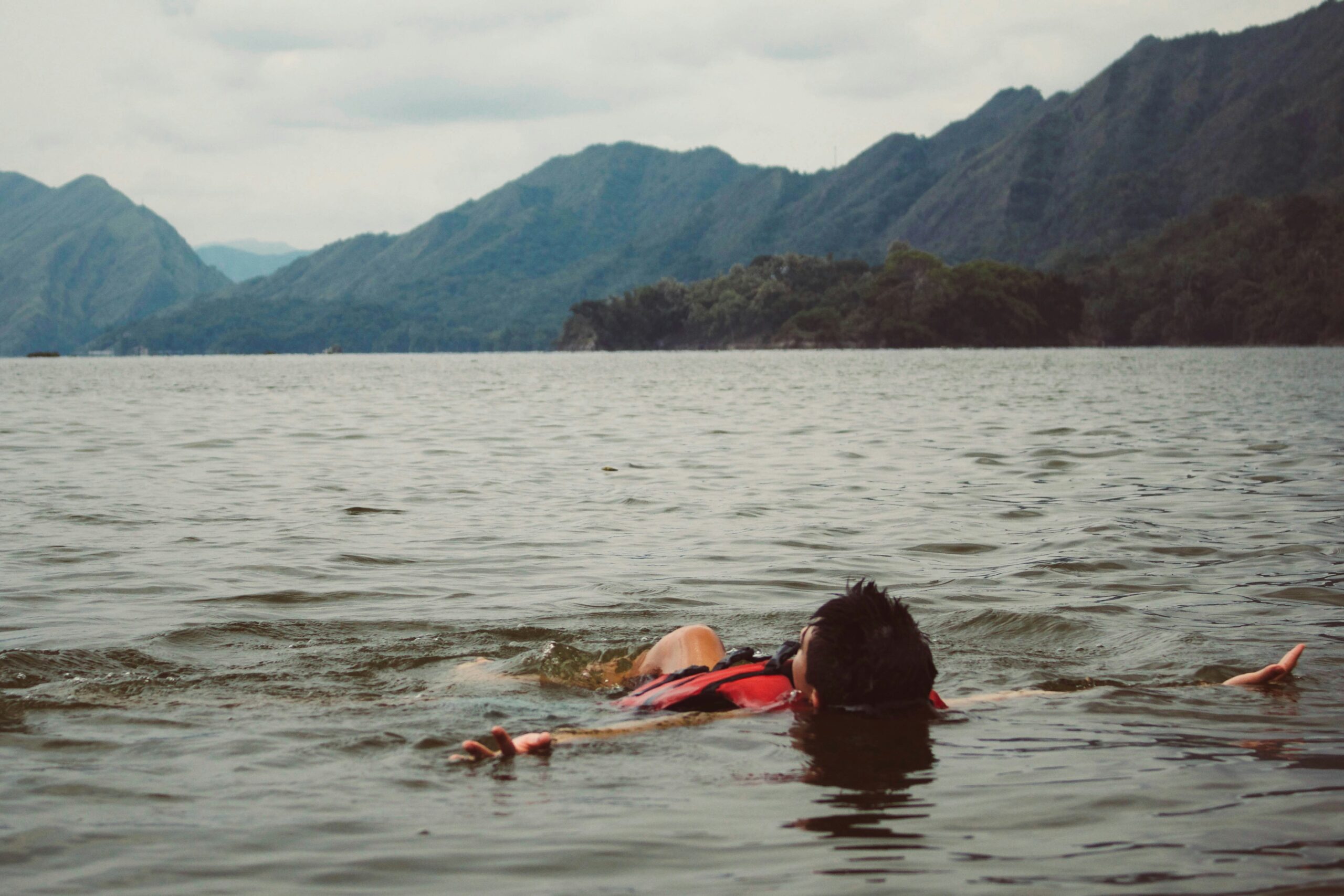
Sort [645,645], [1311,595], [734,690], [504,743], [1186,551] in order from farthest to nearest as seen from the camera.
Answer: [1186,551]
[1311,595]
[645,645]
[734,690]
[504,743]

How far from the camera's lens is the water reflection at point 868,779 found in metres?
4.34

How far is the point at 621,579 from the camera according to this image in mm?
10125

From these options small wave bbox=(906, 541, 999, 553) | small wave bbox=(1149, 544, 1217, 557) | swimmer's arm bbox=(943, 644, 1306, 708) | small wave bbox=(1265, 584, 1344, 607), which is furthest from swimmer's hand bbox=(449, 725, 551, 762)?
small wave bbox=(1149, 544, 1217, 557)

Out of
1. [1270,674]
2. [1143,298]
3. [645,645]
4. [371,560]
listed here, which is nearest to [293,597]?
[371,560]

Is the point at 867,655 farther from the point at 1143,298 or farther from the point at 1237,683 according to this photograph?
the point at 1143,298

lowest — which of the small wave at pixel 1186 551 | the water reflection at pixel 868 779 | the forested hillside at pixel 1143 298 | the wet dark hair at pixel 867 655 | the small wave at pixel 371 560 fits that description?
the water reflection at pixel 868 779

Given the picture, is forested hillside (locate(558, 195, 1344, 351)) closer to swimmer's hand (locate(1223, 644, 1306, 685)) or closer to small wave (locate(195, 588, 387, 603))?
swimmer's hand (locate(1223, 644, 1306, 685))

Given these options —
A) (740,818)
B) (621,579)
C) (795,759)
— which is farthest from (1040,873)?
(621,579)

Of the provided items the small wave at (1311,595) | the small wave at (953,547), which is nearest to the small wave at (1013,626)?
the small wave at (1311,595)

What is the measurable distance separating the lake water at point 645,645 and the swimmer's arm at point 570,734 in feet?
0.26

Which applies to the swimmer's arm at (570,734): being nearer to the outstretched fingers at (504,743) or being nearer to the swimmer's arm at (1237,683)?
the outstretched fingers at (504,743)

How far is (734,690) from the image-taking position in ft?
20.5

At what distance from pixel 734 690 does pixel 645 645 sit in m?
1.78

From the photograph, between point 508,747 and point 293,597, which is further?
point 293,597
